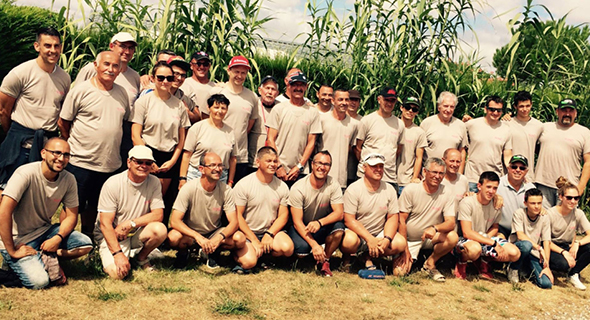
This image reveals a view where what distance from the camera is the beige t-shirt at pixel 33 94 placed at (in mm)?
4660

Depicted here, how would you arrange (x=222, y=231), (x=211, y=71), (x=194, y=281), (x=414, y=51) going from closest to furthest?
(x=194, y=281)
(x=222, y=231)
(x=211, y=71)
(x=414, y=51)

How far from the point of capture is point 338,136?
5.77 meters

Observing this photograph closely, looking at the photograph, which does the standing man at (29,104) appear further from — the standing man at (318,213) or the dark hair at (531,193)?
the dark hair at (531,193)

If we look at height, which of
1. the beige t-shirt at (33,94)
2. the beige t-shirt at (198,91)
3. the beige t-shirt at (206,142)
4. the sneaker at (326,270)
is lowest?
the sneaker at (326,270)

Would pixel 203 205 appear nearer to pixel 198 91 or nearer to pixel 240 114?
pixel 240 114

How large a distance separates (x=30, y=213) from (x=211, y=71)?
2743mm

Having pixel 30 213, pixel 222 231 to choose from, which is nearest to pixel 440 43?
pixel 222 231

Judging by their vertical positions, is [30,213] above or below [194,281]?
above

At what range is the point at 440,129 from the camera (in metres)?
6.13

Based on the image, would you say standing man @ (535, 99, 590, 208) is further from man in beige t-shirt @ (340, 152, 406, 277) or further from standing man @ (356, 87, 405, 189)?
man in beige t-shirt @ (340, 152, 406, 277)

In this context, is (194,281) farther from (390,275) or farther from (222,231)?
(390,275)

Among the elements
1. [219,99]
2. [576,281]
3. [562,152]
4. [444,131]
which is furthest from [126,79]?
[576,281]

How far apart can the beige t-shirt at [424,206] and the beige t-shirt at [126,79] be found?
302 centimetres

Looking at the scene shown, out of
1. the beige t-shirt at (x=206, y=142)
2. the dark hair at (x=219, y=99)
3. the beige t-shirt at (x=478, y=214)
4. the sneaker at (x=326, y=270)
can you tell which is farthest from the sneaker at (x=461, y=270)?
the dark hair at (x=219, y=99)
